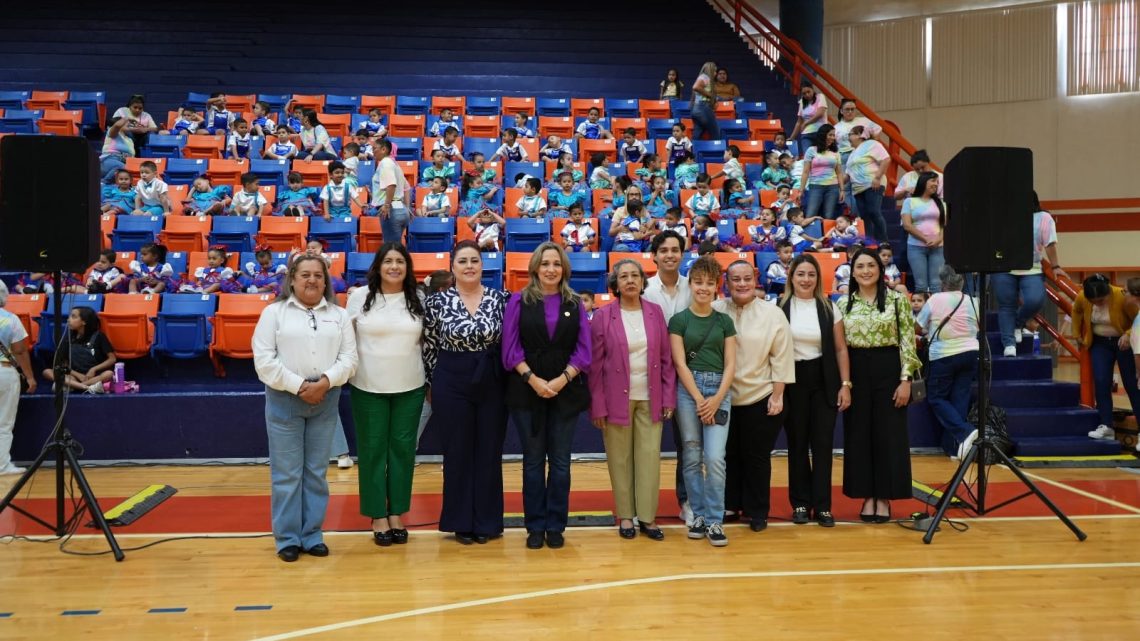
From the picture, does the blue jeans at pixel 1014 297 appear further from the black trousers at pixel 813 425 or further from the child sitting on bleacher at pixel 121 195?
the child sitting on bleacher at pixel 121 195

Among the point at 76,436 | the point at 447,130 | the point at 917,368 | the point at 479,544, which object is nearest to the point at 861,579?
the point at 917,368

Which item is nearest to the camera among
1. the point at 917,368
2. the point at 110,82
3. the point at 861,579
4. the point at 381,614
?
the point at 381,614

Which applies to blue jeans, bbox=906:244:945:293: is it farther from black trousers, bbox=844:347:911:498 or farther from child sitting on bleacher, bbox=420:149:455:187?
child sitting on bleacher, bbox=420:149:455:187

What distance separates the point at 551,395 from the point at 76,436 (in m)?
4.30

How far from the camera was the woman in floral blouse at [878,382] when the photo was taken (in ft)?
15.7

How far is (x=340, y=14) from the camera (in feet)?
50.0

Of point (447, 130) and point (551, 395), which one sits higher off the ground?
point (447, 130)

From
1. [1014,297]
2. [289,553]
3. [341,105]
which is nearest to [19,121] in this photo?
[341,105]

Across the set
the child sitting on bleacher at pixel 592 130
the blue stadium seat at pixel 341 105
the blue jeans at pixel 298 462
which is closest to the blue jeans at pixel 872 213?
the child sitting on bleacher at pixel 592 130

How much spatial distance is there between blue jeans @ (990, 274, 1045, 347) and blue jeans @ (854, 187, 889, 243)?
70.9 inches

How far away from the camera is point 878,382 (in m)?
4.80

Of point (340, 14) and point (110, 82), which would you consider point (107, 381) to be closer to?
point (110, 82)

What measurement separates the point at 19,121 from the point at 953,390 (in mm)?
11466

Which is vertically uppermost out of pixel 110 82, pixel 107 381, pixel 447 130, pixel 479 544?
pixel 110 82
